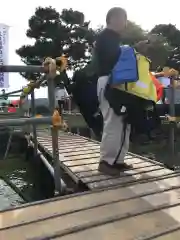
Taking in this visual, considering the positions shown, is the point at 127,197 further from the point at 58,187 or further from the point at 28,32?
the point at 28,32

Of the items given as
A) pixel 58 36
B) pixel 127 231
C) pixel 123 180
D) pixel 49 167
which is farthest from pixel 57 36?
pixel 127 231

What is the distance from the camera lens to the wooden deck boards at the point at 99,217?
208 centimetres

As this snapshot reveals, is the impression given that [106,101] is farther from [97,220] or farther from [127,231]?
[127,231]

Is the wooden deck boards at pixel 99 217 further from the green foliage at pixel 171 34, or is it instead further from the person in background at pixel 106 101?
the green foliage at pixel 171 34

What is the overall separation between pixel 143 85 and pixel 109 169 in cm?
88

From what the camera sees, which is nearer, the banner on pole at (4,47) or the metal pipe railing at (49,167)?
the metal pipe railing at (49,167)

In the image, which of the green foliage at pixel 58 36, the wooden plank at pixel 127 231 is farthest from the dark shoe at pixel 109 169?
the green foliage at pixel 58 36

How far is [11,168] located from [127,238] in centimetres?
472

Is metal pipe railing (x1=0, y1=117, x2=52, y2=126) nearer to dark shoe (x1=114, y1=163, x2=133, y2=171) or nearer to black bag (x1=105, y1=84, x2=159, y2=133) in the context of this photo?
black bag (x1=105, y1=84, x2=159, y2=133)

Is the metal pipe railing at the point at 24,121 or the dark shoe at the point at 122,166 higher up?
the metal pipe railing at the point at 24,121

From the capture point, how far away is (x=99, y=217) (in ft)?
7.66

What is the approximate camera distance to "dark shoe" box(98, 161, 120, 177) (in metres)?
3.53

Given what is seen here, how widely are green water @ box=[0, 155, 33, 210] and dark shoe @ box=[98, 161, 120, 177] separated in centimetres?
110

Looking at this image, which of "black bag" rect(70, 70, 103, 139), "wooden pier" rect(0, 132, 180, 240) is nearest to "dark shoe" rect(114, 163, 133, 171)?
"wooden pier" rect(0, 132, 180, 240)
